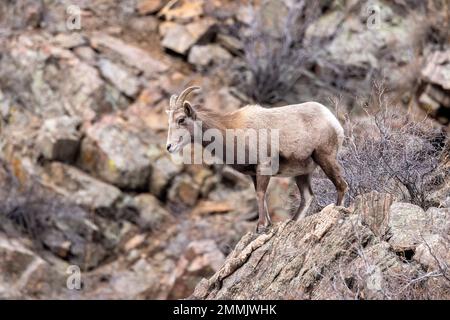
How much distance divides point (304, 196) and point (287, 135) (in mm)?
812

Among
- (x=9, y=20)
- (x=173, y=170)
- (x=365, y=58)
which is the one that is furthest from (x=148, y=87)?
(x=365, y=58)

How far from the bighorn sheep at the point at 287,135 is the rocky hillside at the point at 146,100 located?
16.4 feet

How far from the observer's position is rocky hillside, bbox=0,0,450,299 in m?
15.9

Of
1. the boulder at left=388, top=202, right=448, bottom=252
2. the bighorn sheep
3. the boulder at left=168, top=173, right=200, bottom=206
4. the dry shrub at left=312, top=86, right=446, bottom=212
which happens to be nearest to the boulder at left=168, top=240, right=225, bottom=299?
the boulder at left=168, top=173, right=200, bottom=206

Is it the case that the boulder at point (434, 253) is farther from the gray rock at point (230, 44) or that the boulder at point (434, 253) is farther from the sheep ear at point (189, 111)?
the gray rock at point (230, 44)

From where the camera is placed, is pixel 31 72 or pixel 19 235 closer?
pixel 19 235

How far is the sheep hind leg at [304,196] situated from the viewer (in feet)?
30.4

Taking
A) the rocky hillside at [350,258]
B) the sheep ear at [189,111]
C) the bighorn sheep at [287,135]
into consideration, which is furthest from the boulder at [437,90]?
the rocky hillside at [350,258]

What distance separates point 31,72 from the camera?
57.4ft

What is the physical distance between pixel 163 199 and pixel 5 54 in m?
4.71

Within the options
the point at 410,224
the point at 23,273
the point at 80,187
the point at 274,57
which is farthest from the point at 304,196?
the point at 274,57

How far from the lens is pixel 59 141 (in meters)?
16.3

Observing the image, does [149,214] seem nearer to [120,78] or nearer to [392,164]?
[120,78]

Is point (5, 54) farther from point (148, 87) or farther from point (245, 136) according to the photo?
point (245, 136)
